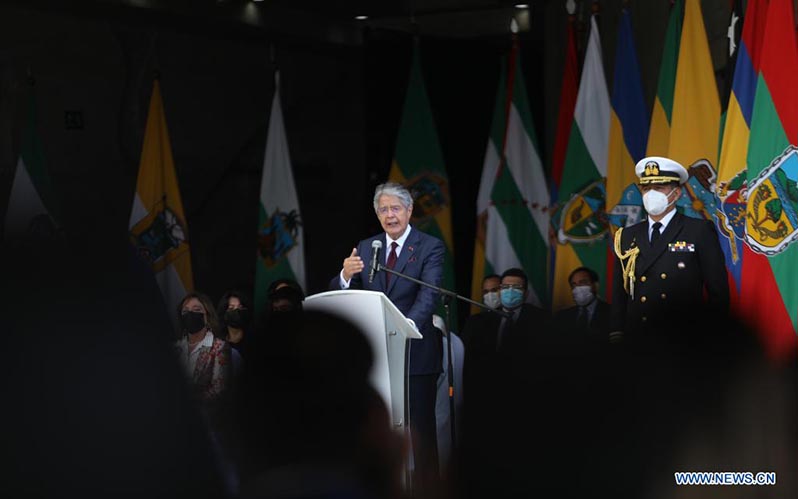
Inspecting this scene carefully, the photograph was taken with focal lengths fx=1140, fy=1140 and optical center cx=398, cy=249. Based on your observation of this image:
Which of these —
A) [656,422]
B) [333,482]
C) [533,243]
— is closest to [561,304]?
[533,243]

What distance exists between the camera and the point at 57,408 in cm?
65

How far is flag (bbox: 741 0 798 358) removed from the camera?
15.2ft

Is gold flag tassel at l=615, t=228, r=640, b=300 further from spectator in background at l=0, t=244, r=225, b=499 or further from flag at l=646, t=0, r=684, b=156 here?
spectator in background at l=0, t=244, r=225, b=499

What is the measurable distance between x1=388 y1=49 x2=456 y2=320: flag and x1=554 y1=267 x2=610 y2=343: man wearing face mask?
178 cm

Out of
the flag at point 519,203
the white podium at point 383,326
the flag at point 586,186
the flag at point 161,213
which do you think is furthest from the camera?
the flag at point 161,213

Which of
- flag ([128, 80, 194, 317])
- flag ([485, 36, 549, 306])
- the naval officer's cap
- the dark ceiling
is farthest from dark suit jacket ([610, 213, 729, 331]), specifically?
the dark ceiling

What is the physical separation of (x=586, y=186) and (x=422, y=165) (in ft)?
6.26

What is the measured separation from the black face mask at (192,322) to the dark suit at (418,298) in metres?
0.84

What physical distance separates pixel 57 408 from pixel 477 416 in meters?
3.88

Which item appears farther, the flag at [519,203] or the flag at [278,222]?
the flag at [278,222]

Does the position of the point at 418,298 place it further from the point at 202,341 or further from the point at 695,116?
the point at 695,116

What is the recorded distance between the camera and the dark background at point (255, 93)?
916 cm

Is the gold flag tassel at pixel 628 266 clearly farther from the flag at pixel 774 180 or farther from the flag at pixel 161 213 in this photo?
the flag at pixel 161 213

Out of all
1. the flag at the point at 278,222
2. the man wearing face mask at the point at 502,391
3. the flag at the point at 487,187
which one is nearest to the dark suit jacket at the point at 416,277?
the man wearing face mask at the point at 502,391
